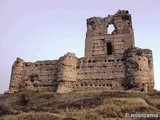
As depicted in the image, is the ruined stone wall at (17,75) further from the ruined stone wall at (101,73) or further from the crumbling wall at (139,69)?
the crumbling wall at (139,69)

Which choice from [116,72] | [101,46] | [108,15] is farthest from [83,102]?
[108,15]

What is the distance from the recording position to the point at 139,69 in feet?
93.1

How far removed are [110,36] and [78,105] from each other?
15.5 metres

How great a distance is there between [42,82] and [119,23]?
12.6 m

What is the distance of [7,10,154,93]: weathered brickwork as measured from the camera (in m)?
28.8

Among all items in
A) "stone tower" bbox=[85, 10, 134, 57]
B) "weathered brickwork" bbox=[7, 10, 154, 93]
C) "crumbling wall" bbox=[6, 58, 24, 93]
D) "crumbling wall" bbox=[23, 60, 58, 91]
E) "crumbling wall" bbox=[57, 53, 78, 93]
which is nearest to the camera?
"weathered brickwork" bbox=[7, 10, 154, 93]

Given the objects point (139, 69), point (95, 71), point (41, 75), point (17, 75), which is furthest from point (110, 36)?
point (17, 75)

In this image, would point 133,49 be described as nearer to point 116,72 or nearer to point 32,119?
point 116,72

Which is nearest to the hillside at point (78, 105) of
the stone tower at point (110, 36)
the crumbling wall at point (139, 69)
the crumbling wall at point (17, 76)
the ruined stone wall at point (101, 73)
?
the crumbling wall at point (139, 69)

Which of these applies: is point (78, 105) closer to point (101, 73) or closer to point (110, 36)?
point (101, 73)

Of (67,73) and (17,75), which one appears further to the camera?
(17,75)

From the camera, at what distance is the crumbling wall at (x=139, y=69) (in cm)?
2800

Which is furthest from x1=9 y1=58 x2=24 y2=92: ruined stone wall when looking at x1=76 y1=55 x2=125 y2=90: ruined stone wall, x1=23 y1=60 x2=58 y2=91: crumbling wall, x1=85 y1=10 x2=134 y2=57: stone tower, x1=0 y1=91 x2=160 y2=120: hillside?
x1=85 y1=10 x2=134 y2=57: stone tower

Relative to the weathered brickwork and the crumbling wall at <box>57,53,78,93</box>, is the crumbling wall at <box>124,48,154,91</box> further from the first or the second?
the crumbling wall at <box>57,53,78,93</box>
